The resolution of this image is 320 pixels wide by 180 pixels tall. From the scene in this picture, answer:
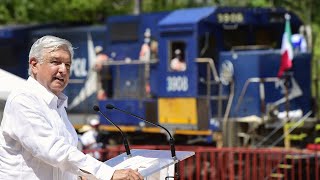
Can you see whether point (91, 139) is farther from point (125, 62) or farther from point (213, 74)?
point (125, 62)

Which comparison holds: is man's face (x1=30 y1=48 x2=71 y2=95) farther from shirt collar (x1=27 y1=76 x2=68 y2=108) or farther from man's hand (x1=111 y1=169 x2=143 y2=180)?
man's hand (x1=111 y1=169 x2=143 y2=180)

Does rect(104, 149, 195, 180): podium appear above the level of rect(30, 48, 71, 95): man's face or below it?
below

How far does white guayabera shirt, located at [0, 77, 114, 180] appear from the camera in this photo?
4.13m

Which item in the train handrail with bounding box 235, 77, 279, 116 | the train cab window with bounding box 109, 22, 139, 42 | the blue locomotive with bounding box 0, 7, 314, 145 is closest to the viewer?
the train handrail with bounding box 235, 77, 279, 116

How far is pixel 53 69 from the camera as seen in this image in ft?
14.0

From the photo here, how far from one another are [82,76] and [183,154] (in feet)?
49.1

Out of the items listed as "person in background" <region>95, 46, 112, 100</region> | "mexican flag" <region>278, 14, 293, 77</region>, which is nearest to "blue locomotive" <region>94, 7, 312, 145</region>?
"mexican flag" <region>278, 14, 293, 77</region>

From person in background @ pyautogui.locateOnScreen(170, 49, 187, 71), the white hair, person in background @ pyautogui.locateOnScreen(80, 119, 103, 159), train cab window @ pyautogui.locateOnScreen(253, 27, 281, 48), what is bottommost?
person in background @ pyautogui.locateOnScreen(80, 119, 103, 159)

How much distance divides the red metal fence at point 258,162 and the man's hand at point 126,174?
23.3 feet

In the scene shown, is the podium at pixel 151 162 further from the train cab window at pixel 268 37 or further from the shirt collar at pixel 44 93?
the train cab window at pixel 268 37

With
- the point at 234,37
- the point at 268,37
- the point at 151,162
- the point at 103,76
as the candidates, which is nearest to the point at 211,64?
the point at 234,37

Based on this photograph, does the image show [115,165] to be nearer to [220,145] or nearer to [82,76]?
[220,145]

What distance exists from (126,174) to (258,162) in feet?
25.5

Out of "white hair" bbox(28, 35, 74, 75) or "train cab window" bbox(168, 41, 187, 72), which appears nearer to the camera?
"white hair" bbox(28, 35, 74, 75)
